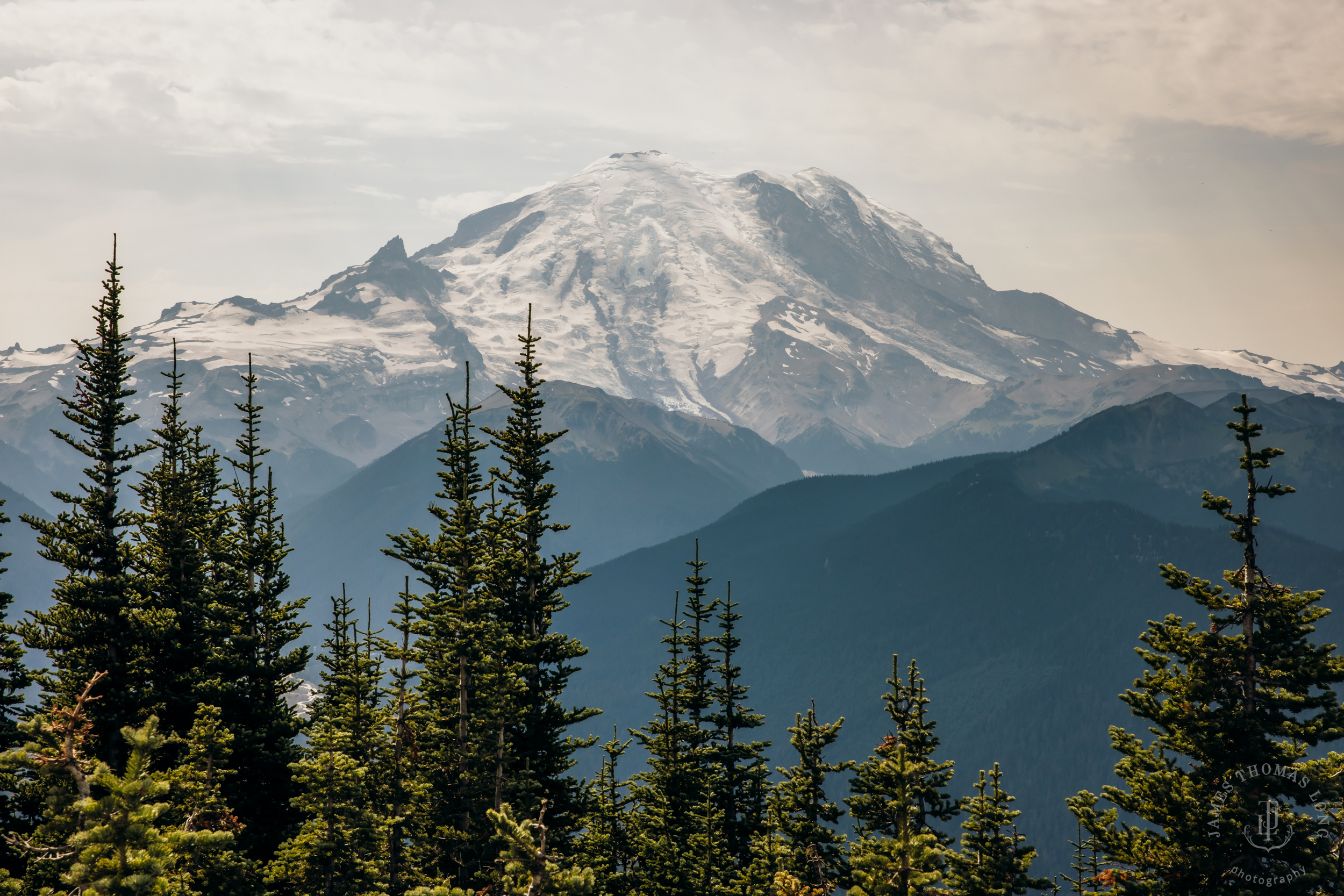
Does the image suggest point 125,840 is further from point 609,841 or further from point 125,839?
point 609,841

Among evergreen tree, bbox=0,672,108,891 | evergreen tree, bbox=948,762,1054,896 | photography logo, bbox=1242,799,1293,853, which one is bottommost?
evergreen tree, bbox=948,762,1054,896

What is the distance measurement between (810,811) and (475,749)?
16174 millimetres

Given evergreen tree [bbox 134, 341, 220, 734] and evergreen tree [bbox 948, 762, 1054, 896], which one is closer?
evergreen tree [bbox 948, 762, 1054, 896]

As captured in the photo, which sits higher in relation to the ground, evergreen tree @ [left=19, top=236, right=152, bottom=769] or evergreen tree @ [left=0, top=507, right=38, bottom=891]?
evergreen tree @ [left=19, top=236, right=152, bottom=769]

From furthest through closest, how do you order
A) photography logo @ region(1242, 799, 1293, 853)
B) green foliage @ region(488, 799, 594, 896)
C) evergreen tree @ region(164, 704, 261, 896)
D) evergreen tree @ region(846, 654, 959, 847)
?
evergreen tree @ region(846, 654, 959, 847), evergreen tree @ region(164, 704, 261, 896), photography logo @ region(1242, 799, 1293, 853), green foliage @ region(488, 799, 594, 896)

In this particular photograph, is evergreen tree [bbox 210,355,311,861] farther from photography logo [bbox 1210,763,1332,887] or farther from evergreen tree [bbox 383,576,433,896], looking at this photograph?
photography logo [bbox 1210,763,1332,887]

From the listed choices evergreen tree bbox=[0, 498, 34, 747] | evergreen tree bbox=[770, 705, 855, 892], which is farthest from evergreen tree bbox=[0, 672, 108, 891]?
evergreen tree bbox=[770, 705, 855, 892]

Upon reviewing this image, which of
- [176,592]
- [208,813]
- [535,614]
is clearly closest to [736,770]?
[535,614]

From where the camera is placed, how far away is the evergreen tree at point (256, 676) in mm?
42469

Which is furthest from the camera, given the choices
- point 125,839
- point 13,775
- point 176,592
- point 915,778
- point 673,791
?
point 673,791

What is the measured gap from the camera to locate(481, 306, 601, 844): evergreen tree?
41188 millimetres

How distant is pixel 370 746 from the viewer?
38562mm

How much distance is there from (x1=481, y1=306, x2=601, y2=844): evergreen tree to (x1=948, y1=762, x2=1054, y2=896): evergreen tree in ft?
50.2

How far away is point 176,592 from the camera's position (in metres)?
43.5
